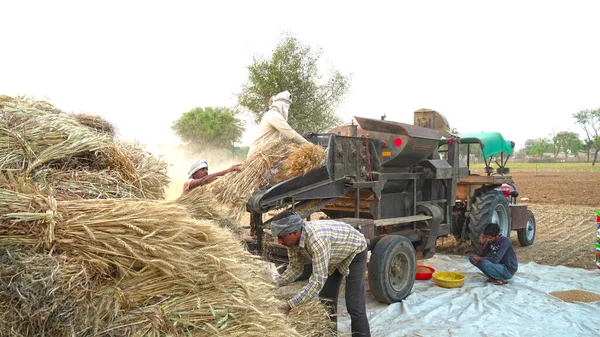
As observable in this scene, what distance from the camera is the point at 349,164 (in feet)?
20.2

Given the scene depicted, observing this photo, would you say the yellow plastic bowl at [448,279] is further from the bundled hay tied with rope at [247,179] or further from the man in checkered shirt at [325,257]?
the bundled hay tied with rope at [247,179]

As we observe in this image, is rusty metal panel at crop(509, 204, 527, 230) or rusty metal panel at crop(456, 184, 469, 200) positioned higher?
rusty metal panel at crop(456, 184, 469, 200)

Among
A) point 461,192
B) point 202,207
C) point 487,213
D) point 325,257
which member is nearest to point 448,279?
point 487,213

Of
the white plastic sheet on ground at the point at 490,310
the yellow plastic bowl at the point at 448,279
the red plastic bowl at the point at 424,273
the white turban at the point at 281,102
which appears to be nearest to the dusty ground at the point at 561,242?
the white plastic sheet on ground at the point at 490,310

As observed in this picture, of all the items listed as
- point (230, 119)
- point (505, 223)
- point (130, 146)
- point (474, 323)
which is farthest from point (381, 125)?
point (230, 119)

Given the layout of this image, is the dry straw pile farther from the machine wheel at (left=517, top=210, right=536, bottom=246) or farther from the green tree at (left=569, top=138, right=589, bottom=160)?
the green tree at (left=569, top=138, right=589, bottom=160)

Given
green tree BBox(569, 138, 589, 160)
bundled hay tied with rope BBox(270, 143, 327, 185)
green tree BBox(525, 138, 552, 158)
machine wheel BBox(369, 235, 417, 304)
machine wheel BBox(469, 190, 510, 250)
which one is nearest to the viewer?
bundled hay tied with rope BBox(270, 143, 327, 185)

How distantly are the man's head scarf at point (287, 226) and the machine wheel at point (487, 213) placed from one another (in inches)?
227

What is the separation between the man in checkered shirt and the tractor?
1.14 metres

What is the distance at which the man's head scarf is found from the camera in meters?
3.71

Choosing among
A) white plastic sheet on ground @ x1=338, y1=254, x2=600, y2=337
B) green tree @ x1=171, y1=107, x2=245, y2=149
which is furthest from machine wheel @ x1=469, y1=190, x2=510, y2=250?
green tree @ x1=171, y1=107, x2=245, y2=149

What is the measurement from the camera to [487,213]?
28.4 ft

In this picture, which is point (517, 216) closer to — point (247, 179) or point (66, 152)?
point (247, 179)

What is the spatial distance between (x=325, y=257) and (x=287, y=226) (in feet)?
1.43
